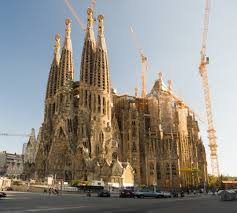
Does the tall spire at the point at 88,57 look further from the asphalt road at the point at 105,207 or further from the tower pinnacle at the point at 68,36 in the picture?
the asphalt road at the point at 105,207

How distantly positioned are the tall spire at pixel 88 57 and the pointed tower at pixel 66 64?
6.32 meters

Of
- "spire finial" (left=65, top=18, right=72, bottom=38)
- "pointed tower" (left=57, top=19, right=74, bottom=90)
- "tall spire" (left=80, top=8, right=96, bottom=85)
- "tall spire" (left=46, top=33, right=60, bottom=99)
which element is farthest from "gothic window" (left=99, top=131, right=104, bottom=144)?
"spire finial" (left=65, top=18, right=72, bottom=38)

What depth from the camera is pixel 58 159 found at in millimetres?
79438

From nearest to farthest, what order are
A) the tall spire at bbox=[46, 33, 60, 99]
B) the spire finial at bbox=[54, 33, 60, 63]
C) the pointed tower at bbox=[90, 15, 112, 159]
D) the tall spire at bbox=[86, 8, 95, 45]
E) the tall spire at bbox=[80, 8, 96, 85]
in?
the pointed tower at bbox=[90, 15, 112, 159], the tall spire at bbox=[80, 8, 96, 85], the tall spire at bbox=[86, 8, 95, 45], the tall spire at bbox=[46, 33, 60, 99], the spire finial at bbox=[54, 33, 60, 63]

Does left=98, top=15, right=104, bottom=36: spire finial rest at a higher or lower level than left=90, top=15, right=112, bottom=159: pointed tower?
higher

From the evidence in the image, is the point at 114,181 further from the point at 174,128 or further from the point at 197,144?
the point at 197,144

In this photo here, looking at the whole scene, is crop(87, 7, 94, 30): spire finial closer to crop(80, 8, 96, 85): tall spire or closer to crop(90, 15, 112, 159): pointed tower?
crop(80, 8, 96, 85): tall spire

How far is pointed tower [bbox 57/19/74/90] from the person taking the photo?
307 feet

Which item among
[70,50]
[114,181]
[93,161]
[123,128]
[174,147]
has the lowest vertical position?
[114,181]

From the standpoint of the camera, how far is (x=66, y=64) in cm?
9681

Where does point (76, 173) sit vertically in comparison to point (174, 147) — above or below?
below

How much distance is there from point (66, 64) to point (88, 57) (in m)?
10.2

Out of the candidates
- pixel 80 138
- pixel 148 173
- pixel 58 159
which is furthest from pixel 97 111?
pixel 148 173

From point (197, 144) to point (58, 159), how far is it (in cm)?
5261
